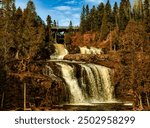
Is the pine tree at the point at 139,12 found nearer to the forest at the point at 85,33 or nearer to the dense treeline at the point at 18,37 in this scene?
the forest at the point at 85,33

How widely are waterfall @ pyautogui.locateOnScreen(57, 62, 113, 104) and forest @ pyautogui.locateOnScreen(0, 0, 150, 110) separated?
455 mm

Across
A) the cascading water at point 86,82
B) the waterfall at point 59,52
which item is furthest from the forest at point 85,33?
the waterfall at point 59,52

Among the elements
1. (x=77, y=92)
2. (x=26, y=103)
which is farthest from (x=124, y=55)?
(x=26, y=103)

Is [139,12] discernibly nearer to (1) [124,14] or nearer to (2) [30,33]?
(1) [124,14]

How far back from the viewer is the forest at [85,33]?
29.8ft

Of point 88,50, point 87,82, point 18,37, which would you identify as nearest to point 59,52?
point 88,50

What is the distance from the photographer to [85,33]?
12156 mm

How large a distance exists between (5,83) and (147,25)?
519 cm

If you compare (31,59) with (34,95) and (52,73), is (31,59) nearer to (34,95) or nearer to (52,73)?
(52,73)

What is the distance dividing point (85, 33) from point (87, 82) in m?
1.72

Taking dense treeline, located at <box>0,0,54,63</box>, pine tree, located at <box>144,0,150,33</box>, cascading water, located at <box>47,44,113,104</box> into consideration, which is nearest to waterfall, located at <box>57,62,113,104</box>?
cascading water, located at <box>47,44,113,104</box>

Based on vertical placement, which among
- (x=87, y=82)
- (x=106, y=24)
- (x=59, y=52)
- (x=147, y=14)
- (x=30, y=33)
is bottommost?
(x=87, y=82)

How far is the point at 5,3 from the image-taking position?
965 cm

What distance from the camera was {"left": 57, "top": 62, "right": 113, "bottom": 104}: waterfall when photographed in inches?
468
